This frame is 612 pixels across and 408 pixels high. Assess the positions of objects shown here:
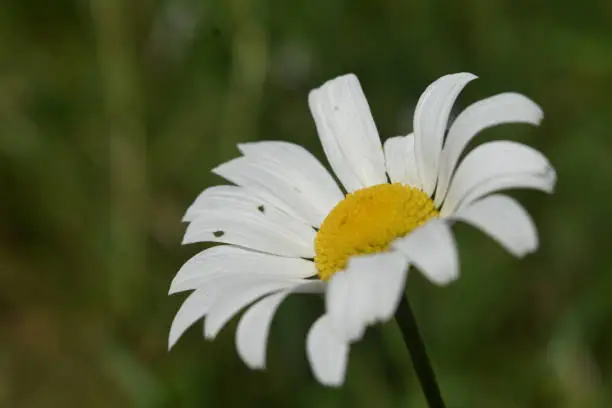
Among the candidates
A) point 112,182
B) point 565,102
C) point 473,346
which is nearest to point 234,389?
point 473,346

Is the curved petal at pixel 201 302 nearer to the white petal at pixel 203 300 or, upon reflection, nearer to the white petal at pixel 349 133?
the white petal at pixel 203 300

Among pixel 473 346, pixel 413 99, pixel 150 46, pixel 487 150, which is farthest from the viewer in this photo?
pixel 150 46

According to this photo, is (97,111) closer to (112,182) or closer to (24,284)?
(112,182)

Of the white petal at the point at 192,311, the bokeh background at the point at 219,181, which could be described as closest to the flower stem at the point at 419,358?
the white petal at the point at 192,311

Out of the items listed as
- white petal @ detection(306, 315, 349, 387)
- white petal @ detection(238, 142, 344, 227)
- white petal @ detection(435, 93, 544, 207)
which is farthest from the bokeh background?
white petal @ detection(306, 315, 349, 387)

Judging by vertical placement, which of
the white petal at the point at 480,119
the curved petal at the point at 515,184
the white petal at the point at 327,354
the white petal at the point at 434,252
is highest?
the white petal at the point at 480,119

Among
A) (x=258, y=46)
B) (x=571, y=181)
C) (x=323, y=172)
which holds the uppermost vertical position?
(x=258, y=46)

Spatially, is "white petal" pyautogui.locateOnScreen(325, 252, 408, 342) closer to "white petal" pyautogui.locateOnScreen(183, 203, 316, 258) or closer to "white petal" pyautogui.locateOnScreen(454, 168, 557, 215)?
"white petal" pyautogui.locateOnScreen(454, 168, 557, 215)
